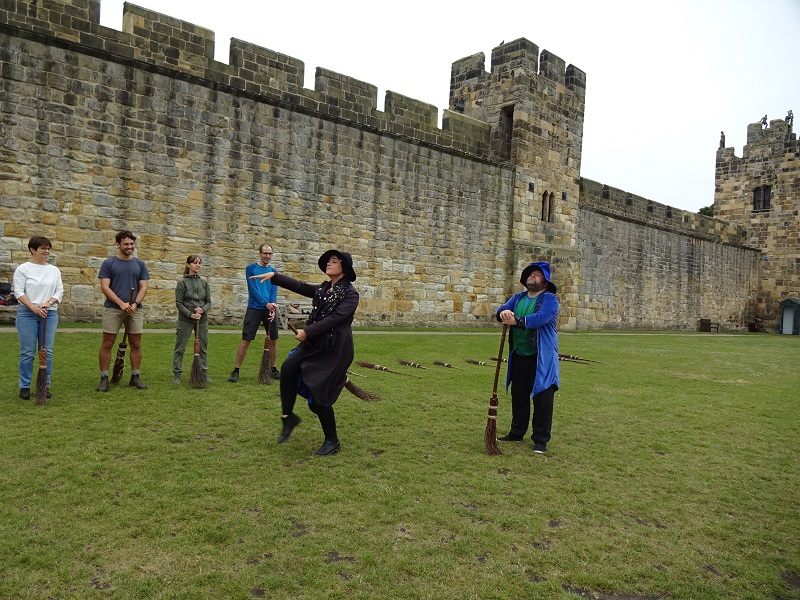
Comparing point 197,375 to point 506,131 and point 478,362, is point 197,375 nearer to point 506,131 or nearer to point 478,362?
point 478,362

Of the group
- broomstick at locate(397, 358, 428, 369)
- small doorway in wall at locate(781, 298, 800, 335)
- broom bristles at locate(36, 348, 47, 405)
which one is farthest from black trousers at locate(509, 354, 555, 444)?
small doorway in wall at locate(781, 298, 800, 335)

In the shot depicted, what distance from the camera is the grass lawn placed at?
2980mm

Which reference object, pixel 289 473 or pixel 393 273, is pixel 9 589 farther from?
pixel 393 273

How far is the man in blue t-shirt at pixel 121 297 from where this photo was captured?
6539 mm

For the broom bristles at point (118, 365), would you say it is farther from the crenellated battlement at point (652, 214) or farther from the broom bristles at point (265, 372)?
the crenellated battlement at point (652, 214)

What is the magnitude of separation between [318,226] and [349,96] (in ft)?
11.0

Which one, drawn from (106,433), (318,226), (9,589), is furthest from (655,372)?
(9,589)

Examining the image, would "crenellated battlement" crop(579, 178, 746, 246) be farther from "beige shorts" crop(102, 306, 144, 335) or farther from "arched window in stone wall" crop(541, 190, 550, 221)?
"beige shorts" crop(102, 306, 144, 335)

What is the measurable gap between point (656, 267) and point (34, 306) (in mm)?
25243

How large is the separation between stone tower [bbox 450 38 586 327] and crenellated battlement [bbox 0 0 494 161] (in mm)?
2152

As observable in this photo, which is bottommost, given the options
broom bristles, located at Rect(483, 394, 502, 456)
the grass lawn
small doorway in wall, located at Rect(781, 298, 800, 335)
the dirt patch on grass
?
the dirt patch on grass

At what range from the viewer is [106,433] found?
5027 mm

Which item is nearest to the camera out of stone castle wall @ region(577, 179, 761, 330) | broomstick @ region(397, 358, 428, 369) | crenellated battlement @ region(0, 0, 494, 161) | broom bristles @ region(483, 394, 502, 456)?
broom bristles @ region(483, 394, 502, 456)

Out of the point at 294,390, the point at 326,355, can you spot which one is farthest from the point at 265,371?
the point at 326,355
